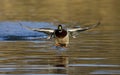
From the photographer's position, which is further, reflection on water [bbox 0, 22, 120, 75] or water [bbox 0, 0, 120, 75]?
water [bbox 0, 0, 120, 75]

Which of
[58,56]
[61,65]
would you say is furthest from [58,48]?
[61,65]

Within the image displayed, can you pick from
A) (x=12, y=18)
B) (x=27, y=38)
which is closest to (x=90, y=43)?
(x=27, y=38)

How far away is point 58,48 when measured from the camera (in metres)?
14.9

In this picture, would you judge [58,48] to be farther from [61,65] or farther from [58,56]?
[61,65]

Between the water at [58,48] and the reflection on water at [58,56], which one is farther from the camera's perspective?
the water at [58,48]

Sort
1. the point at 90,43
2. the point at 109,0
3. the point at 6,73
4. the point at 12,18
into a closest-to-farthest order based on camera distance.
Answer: the point at 6,73 → the point at 90,43 → the point at 12,18 → the point at 109,0

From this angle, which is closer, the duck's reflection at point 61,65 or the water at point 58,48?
the duck's reflection at point 61,65

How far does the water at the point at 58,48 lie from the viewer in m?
12.1

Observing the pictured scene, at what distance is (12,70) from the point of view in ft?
39.1

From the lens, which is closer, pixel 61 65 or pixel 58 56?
pixel 61 65

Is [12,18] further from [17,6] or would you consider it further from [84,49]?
[84,49]

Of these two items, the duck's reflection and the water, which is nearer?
the duck's reflection

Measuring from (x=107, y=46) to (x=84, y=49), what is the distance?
74cm

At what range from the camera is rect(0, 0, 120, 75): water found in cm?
1215
